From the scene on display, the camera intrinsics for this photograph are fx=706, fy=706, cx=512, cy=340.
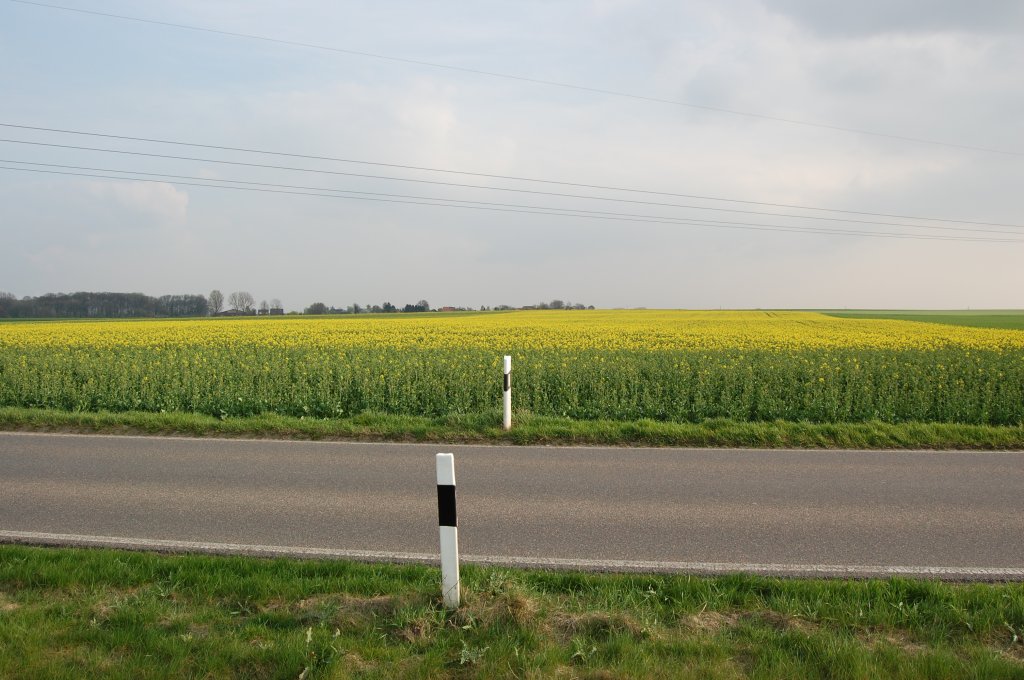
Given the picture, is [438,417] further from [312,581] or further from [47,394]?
[47,394]

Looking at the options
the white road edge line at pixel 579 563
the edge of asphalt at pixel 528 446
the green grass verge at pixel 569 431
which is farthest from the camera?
the green grass verge at pixel 569 431

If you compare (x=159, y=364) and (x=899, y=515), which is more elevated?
(x=159, y=364)

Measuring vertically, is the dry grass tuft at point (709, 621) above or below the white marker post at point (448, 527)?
below

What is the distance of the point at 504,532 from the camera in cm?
602

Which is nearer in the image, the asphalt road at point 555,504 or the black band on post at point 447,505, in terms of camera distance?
the black band on post at point 447,505

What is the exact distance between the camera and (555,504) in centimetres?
685

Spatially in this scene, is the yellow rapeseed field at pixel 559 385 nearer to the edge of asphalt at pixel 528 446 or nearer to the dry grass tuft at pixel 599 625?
the edge of asphalt at pixel 528 446

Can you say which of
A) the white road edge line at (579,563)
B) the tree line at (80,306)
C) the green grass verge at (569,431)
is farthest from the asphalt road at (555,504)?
the tree line at (80,306)

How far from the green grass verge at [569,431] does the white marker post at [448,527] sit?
6.14 meters

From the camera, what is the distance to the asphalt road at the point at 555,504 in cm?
554

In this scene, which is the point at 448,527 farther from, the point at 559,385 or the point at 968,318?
the point at 968,318

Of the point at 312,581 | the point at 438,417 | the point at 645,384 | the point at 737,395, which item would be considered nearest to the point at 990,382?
the point at 737,395

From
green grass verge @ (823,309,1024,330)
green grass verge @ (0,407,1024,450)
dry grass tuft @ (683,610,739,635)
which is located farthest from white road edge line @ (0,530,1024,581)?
green grass verge @ (823,309,1024,330)

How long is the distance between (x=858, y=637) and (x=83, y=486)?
7.43 m
